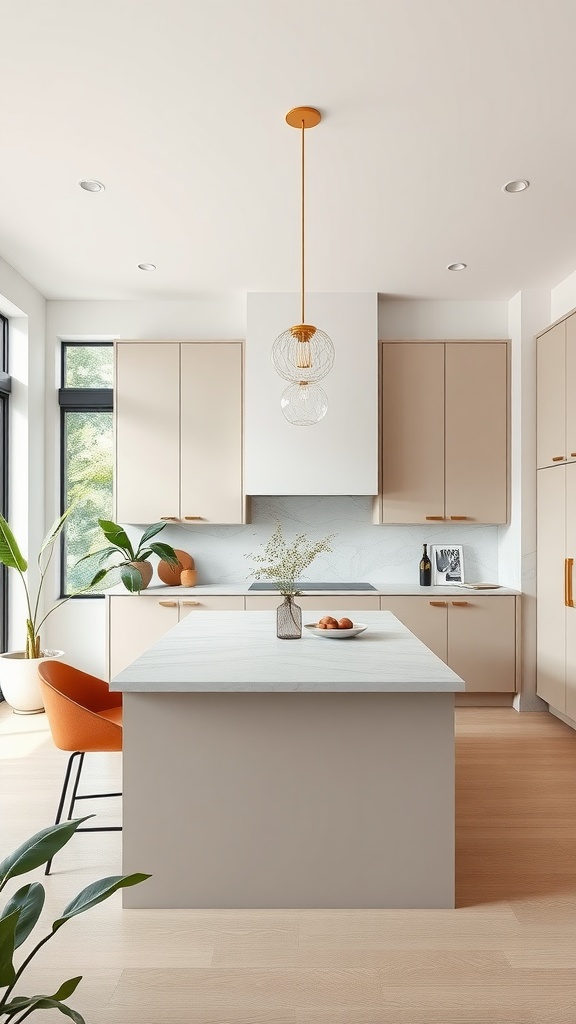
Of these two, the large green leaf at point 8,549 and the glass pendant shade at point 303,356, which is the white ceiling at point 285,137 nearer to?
the glass pendant shade at point 303,356

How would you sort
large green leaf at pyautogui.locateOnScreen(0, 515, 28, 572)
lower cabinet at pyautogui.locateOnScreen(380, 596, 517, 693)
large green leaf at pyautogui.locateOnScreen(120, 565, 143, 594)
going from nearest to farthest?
large green leaf at pyautogui.locateOnScreen(0, 515, 28, 572) < large green leaf at pyautogui.locateOnScreen(120, 565, 143, 594) < lower cabinet at pyautogui.locateOnScreen(380, 596, 517, 693)

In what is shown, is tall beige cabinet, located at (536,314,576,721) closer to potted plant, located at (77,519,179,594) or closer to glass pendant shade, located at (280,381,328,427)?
glass pendant shade, located at (280,381,328,427)

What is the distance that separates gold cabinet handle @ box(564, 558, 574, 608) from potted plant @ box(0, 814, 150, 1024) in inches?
138

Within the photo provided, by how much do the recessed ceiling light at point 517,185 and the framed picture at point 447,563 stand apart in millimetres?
2577

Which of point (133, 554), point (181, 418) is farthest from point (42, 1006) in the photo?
point (181, 418)

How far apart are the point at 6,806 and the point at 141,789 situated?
3.96ft

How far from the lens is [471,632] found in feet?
15.8

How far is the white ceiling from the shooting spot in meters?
2.31

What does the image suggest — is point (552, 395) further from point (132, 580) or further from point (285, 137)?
point (132, 580)

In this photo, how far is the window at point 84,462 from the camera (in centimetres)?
539

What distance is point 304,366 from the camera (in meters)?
2.92

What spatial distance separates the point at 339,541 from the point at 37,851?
417cm

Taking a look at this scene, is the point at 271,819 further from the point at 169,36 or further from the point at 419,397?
the point at 419,397

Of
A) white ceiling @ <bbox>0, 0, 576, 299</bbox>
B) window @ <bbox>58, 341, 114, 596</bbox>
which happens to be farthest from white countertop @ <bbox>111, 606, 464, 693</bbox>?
window @ <bbox>58, 341, 114, 596</bbox>
